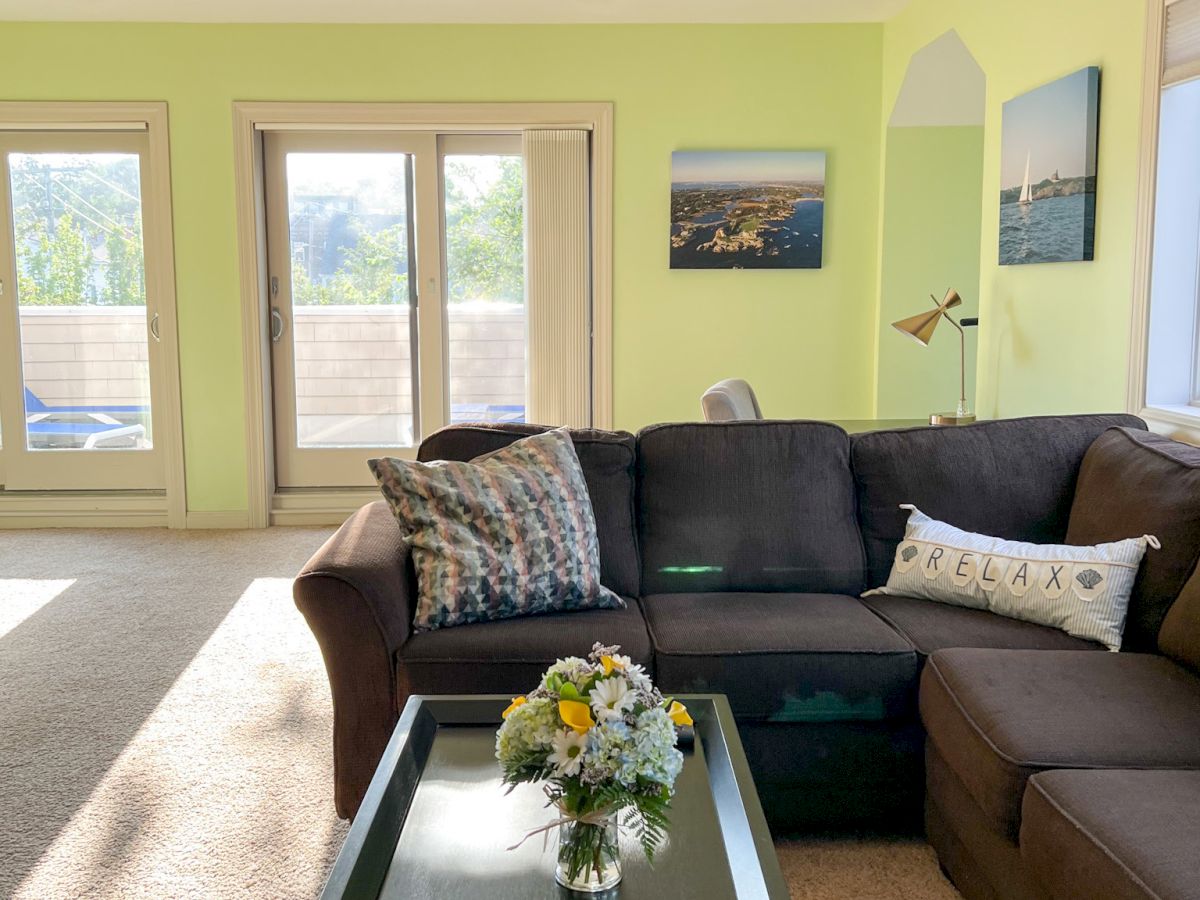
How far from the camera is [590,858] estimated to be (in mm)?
1526

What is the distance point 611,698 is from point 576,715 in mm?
53

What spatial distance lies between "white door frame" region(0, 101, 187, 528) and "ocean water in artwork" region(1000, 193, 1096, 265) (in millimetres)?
3855

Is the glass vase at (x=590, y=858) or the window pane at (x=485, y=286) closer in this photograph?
the glass vase at (x=590, y=858)

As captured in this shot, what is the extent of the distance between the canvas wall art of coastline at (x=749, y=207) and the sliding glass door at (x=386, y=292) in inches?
34.8

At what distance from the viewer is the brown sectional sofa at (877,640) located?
187 cm

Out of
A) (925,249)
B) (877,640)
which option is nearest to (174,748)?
(877,640)

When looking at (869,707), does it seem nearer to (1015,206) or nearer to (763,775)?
(763,775)

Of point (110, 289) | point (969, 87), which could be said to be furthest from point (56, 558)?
point (969, 87)

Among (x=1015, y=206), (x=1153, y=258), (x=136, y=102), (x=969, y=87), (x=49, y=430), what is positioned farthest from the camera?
(x=49, y=430)

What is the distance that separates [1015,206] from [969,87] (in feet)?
4.36

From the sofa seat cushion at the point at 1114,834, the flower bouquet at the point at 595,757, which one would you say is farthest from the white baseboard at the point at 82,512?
the sofa seat cushion at the point at 1114,834

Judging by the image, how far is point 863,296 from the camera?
561cm

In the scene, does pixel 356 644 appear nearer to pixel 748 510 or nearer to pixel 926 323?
pixel 748 510

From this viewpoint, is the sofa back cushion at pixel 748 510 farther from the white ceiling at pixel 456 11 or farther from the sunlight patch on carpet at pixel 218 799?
the white ceiling at pixel 456 11
